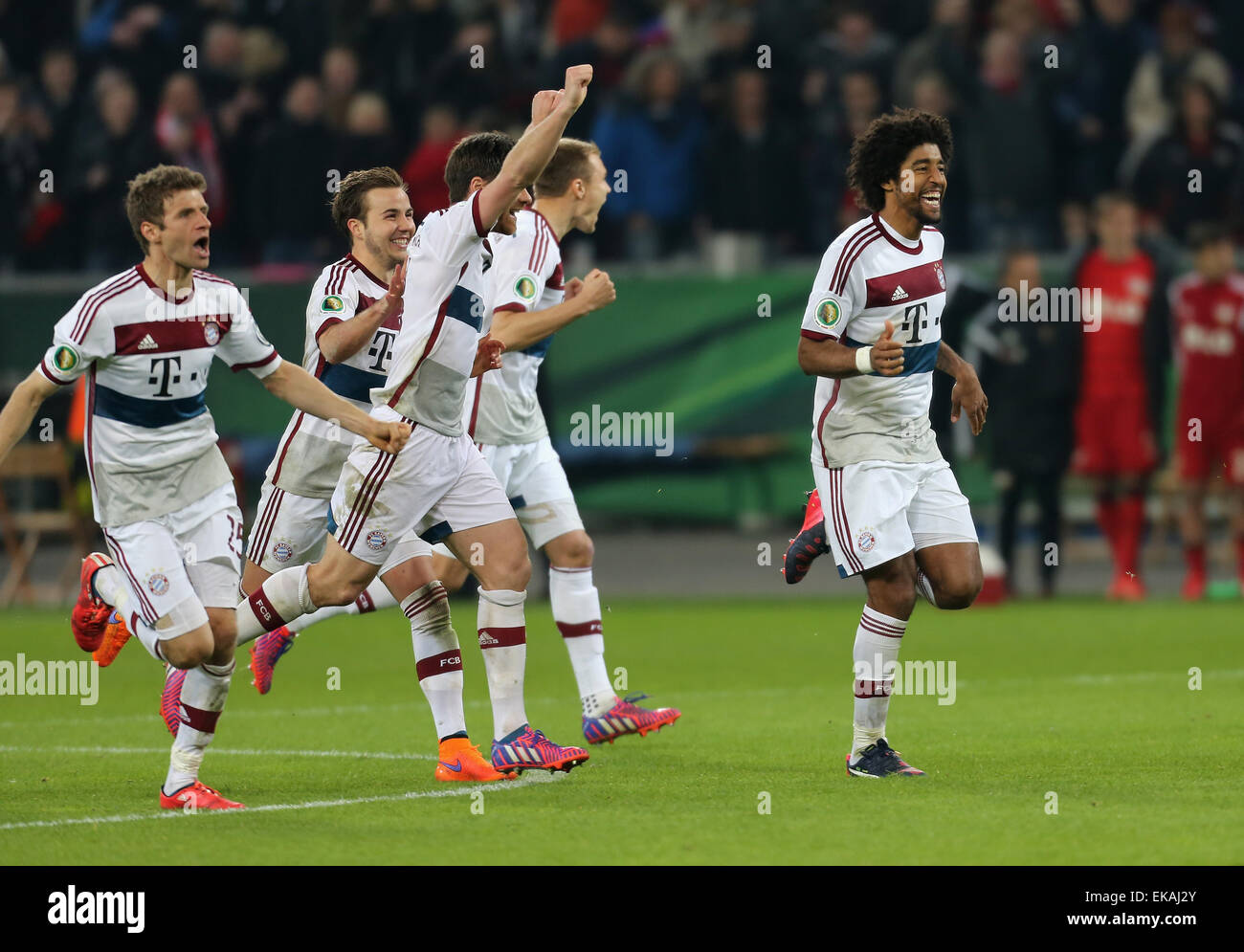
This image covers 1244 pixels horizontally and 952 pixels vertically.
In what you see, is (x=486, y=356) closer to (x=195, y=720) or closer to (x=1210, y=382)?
(x=195, y=720)

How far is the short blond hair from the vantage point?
732cm

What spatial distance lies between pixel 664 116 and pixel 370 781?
1175 cm

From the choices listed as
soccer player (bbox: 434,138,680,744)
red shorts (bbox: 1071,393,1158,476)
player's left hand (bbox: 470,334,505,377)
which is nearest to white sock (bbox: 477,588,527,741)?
player's left hand (bbox: 470,334,505,377)

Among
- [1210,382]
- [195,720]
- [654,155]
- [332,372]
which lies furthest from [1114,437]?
[195,720]

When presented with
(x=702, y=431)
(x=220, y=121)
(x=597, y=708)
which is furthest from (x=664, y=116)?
(x=597, y=708)

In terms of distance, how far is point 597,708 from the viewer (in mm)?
8992

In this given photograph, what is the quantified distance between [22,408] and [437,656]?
2006 mm

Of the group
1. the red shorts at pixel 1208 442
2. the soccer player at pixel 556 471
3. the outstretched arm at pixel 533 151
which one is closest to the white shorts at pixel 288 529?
the soccer player at pixel 556 471

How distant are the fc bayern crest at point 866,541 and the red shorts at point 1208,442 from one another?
875 cm

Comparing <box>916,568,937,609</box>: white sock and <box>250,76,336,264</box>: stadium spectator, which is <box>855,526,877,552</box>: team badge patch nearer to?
<box>916,568,937,609</box>: white sock

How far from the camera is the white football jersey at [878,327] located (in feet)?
25.4

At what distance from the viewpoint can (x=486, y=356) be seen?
309 inches

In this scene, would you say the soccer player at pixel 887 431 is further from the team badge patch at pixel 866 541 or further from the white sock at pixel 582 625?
the white sock at pixel 582 625
